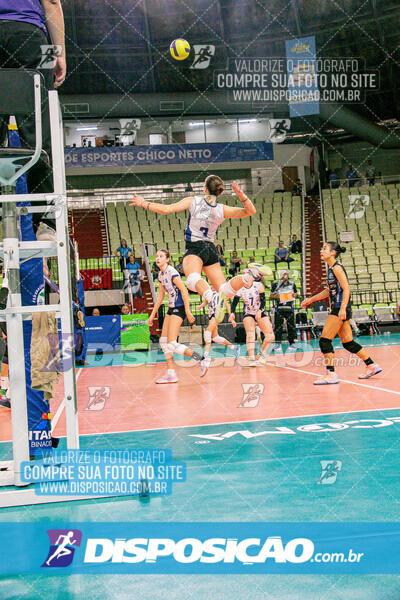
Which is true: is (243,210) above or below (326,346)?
above

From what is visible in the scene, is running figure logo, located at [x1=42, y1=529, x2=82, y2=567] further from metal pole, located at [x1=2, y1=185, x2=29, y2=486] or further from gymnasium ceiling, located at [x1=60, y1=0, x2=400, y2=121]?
gymnasium ceiling, located at [x1=60, y1=0, x2=400, y2=121]

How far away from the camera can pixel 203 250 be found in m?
6.68

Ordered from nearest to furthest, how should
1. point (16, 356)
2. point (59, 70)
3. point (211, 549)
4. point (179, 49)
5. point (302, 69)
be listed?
1. point (211, 549)
2. point (16, 356)
3. point (59, 70)
4. point (179, 49)
5. point (302, 69)

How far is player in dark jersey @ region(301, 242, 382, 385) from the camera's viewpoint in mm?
8359

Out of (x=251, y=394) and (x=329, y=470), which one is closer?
(x=329, y=470)

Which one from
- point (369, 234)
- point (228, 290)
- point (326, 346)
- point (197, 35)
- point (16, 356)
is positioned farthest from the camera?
point (197, 35)

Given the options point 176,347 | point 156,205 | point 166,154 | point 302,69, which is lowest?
point 176,347

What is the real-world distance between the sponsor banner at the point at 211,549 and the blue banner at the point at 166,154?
72.6 feet

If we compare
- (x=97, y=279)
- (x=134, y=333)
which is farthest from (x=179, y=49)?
(x=97, y=279)

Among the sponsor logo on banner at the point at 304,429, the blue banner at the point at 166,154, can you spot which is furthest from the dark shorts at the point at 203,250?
the blue banner at the point at 166,154

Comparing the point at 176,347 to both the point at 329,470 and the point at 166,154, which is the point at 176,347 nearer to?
the point at 329,470

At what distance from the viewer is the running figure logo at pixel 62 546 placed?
243cm

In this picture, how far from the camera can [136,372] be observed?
11.5m

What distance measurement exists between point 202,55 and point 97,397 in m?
21.3
